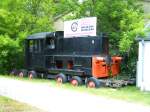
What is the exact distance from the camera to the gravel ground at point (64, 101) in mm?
11883

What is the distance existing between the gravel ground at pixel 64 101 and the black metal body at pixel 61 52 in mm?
2856

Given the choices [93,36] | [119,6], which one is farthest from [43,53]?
[119,6]

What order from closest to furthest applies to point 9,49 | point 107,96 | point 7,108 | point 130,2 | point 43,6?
point 7,108
point 107,96
point 130,2
point 9,49
point 43,6

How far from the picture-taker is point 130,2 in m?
22.9

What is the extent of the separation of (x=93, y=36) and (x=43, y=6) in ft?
26.5

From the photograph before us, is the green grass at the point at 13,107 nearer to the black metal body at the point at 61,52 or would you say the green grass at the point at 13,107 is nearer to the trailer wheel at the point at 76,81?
the trailer wheel at the point at 76,81

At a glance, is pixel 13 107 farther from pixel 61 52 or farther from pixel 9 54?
pixel 9 54

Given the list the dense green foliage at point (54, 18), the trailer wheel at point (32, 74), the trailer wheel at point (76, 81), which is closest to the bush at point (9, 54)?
the dense green foliage at point (54, 18)

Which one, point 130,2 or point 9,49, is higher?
point 130,2

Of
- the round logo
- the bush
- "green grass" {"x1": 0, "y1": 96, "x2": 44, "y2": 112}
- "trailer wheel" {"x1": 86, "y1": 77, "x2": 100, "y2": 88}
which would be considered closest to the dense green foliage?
the bush

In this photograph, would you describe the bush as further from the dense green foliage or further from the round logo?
the round logo

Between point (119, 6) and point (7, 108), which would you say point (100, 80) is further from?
point (7, 108)

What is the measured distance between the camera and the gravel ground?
1188cm

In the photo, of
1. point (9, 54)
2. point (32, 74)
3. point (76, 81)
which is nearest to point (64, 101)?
point (76, 81)
